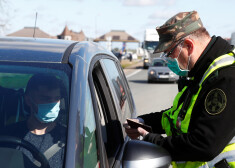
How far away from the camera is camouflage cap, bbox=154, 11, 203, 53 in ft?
8.84

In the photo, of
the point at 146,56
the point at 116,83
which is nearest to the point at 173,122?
the point at 116,83

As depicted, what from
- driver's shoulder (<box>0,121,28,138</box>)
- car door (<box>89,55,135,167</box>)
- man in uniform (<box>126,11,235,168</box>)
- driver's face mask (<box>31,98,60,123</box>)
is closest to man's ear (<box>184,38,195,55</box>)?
man in uniform (<box>126,11,235,168</box>)

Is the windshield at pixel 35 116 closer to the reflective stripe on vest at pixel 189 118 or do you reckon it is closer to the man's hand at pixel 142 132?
the man's hand at pixel 142 132

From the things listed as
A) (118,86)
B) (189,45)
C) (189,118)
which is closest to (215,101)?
(189,118)

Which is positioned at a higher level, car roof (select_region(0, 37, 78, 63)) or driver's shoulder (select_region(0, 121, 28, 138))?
car roof (select_region(0, 37, 78, 63))

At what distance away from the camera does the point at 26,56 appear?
7.82 ft

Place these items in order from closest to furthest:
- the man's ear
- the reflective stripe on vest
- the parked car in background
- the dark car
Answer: the dark car, the reflective stripe on vest, the man's ear, the parked car in background

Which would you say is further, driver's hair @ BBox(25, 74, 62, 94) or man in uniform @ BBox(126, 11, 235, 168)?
man in uniform @ BBox(126, 11, 235, 168)

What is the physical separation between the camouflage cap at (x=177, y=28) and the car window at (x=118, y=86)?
559 mm

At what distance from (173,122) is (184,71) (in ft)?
1.13

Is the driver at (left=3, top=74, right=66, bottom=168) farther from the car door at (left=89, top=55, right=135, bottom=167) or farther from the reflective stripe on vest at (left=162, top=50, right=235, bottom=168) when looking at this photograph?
the reflective stripe on vest at (left=162, top=50, right=235, bottom=168)

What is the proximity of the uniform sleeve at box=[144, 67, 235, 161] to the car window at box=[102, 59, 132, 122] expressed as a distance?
89cm

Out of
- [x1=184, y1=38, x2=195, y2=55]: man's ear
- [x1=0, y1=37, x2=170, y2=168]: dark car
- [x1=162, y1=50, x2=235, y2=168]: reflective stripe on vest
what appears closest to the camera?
[x1=0, y1=37, x2=170, y2=168]: dark car

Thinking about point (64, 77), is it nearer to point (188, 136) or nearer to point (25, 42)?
point (25, 42)
